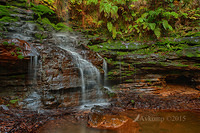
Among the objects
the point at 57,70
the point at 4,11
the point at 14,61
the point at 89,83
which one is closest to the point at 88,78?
the point at 89,83

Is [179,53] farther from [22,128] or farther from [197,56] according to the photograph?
[22,128]

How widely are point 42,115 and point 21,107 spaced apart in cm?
132

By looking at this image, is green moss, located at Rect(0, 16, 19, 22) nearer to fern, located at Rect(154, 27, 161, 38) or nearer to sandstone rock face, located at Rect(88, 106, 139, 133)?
sandstone rock face, located at Rect(88, 106, 139, 133)

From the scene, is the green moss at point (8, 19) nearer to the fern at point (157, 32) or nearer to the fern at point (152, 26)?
the fern at point (152, 26)

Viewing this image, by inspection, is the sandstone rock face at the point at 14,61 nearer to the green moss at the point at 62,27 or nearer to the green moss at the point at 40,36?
the green moss at the point at 40,36

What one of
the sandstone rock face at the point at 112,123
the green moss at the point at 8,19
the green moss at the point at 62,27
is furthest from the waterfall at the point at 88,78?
the green moss at the point at 8,19

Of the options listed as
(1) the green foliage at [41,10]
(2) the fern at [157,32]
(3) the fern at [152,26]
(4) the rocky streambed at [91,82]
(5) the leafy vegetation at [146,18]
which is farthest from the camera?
(1) the green foliage at [41,10]

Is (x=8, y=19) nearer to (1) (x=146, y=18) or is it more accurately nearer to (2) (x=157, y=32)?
(1) (x=146, y=18)

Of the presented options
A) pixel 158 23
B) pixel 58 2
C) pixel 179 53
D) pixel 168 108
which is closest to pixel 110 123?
pixel 168 108

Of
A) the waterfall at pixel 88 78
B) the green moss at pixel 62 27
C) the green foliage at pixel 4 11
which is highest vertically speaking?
the green foliage at pixel 4 11

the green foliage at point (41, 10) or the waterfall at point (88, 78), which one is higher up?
the green foliage at point (41, 10)

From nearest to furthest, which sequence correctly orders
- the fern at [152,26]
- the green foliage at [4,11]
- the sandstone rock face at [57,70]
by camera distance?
1. the sandstone rock face at [57,70]
2. the fern at [152,26]
3. the green foliage at [4,11]

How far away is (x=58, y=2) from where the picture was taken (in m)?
11.0

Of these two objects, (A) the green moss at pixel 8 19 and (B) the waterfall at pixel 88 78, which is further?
(A) the green moss at pixel 8 19
